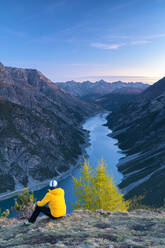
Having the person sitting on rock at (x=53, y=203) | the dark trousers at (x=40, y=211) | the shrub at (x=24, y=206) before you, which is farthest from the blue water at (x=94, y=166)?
the person sitting on rock at (x=53, y=203)

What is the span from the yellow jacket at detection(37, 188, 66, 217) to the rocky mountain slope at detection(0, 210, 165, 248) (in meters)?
0.98

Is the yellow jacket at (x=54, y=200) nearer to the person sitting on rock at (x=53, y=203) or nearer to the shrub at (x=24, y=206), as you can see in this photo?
the person sitting on rock at (x=53, y=203)

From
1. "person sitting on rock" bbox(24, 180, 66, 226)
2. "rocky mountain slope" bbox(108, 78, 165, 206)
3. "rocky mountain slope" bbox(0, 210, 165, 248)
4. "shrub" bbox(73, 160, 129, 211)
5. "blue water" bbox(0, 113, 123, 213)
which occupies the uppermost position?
"person sitting on rock" bbox(24, 180, 66, 226)

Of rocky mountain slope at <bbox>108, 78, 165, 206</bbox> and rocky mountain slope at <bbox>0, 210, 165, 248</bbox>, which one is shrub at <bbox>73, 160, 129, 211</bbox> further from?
rocky mountain slope at <bbox>108, 78, 165, 206</bbox>

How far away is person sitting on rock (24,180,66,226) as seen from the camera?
15.4 meters

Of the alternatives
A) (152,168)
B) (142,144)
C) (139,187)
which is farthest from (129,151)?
(139,187)

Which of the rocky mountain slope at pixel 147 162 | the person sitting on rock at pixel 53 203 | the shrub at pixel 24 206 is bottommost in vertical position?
the rocky mountain slope at pixel 147 162

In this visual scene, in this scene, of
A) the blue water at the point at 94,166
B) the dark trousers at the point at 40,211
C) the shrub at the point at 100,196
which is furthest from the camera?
the blue water at the point at 94,166

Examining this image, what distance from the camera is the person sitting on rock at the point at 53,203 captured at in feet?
50.5

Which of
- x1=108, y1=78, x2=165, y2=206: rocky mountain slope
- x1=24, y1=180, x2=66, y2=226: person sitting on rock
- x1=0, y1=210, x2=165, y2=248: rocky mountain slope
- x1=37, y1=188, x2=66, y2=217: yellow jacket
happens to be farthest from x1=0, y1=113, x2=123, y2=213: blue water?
x1=37, y1=188, x2=66, y2=217: yellow jacket

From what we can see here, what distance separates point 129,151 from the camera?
168 m

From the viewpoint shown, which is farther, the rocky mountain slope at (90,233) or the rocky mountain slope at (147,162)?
the rocky mountain slope at (147,162)

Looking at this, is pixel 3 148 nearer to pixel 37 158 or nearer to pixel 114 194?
pixel 37 158

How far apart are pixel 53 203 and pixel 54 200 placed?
0.30m
